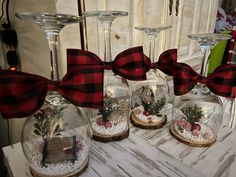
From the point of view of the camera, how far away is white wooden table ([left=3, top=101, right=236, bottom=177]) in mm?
520

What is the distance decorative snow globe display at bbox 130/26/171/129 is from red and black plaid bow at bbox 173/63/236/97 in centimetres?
13

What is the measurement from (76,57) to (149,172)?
0.32 m

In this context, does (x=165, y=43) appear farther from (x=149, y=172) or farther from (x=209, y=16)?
(x=149, y=172)

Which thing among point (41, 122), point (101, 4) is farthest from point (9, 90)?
point (101, 4)

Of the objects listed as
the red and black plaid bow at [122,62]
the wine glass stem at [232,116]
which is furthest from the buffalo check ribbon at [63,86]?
the wine glass stem at [232,116]

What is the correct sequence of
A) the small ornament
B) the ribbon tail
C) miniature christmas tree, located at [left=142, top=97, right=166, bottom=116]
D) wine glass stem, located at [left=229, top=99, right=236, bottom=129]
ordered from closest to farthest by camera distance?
the ribbon tail
the small ornament
miniature christmas tree, located at [left=142, top=97, right=166, bottom=116]
wine glass stem, located at [left=229, top=99, right=236, bottom=129]

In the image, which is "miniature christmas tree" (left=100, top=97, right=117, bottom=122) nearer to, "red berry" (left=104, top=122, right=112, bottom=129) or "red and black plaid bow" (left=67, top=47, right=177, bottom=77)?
"red berry" (left=104, top=122, right=112, bottom=129)

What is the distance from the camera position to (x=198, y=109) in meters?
0.66

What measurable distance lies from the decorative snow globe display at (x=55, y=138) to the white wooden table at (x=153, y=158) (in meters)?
0.04

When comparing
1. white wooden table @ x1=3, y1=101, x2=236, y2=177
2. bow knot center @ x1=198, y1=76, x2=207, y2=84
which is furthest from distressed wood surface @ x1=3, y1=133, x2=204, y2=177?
bow knot center @ x1=198, y1=76, x2=207, y2=84

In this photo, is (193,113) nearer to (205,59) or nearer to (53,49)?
(205,59)

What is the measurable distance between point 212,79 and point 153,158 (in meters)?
0.25

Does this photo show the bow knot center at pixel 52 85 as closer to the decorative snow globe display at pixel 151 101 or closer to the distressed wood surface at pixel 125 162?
the distressed wood surface at pixel 125 162

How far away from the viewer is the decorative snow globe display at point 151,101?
2.32ft
